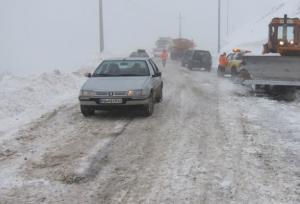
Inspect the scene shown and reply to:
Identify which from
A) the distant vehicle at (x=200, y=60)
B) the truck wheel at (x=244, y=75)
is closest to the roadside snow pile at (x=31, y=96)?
the truck wheel at (x=244, y=75)

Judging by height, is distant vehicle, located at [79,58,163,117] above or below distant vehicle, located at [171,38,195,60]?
above

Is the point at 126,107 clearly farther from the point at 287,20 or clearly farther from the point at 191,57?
the point at 191,57

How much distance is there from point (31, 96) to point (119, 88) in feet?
14.7

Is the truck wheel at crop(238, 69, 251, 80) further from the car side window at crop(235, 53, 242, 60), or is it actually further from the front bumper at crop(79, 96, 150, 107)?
the car side window at crop(235, 53, 242, 60)

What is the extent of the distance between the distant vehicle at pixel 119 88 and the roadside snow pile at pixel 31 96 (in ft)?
5.11

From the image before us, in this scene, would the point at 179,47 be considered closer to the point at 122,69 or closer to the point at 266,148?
the point at 122,69

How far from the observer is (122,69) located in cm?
1342

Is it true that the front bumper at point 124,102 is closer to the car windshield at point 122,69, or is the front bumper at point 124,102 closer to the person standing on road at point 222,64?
the car windshield at point 122,69

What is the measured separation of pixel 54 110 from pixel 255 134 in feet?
19.4

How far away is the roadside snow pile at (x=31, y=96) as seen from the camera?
1215 centimetres

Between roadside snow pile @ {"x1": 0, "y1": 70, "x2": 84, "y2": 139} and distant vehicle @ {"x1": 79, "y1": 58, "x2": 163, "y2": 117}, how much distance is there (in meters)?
1.56

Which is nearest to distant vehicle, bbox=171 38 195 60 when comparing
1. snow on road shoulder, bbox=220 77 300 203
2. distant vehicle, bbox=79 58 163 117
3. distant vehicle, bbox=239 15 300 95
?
distant vehicle, bbox=239 15 300 95

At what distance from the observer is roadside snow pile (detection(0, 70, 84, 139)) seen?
1215 cm

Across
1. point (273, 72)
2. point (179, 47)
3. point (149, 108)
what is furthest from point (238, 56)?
point (179, 47)
